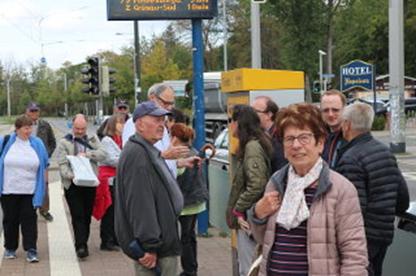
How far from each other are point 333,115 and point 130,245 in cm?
189

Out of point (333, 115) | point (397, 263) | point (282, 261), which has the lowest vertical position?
point (397, 263)

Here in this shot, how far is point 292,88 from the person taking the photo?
7.56 m

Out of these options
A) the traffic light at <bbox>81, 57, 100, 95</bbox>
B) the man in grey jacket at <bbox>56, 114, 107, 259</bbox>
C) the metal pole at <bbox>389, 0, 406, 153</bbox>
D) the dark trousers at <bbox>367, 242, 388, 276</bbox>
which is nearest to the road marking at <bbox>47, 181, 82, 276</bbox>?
the man in grey jacket at <bbox>56, 114, 107, 259</bbox>

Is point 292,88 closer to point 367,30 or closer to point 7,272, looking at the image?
point 7,272

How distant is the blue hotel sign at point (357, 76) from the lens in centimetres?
3309

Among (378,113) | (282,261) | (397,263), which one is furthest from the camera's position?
(378,113)

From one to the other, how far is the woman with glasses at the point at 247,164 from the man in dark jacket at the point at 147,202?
0.92 meters

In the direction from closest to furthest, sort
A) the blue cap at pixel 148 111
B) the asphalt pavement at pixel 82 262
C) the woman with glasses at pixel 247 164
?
the blue cap at pixel 148 111
the woman with glasses at pixel 247 164
the asphalt pavement at pixel 82 262

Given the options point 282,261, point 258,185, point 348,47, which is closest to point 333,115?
point 258,185

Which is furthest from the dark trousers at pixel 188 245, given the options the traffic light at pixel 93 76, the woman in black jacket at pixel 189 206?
the traffic light at pixel 93 76

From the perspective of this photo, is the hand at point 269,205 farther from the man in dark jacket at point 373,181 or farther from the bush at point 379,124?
the bush at point 379,124

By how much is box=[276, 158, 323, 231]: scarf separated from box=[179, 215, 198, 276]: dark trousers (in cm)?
366

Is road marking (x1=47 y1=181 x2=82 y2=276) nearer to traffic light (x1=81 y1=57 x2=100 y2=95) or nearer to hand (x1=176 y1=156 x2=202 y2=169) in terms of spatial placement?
hand (x1=176 y1=156 x2=202 y2=169)

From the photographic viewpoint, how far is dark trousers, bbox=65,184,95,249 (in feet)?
27.3
